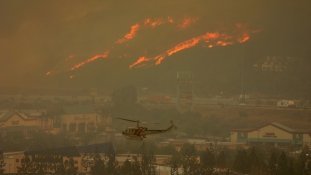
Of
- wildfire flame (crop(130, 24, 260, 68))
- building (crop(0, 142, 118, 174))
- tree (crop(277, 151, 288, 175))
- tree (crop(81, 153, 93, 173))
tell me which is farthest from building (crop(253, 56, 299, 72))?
tree (crop(277, 151, 288, 175))

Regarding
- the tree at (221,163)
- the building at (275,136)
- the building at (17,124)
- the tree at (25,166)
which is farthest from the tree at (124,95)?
the tree at (221,163)

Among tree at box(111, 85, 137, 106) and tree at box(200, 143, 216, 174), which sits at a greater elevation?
tree at box(111, 85, 137, 106)

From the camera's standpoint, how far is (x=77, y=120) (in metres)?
60.1

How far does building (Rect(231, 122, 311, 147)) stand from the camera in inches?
1998

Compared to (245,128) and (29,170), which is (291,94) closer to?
(245,128)

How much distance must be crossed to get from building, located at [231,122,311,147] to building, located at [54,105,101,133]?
35.6 ft

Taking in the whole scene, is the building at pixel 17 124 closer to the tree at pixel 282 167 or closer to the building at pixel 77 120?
the building at pixel 77 120

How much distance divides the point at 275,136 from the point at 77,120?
1420 cm

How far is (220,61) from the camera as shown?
226 ft

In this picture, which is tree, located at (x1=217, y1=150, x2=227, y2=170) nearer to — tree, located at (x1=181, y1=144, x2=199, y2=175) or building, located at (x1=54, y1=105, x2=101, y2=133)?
tree, located at (x1=181, y1=144, x2=199, y2=175)

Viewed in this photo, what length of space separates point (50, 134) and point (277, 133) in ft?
41.8

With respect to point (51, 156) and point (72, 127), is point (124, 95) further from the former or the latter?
point (51, 156)

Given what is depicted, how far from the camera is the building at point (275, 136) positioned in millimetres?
50750

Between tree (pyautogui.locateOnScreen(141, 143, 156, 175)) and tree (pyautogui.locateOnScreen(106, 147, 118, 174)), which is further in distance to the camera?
tree (pyautogui.locateOnScreen(106, 147, 118, 174))
